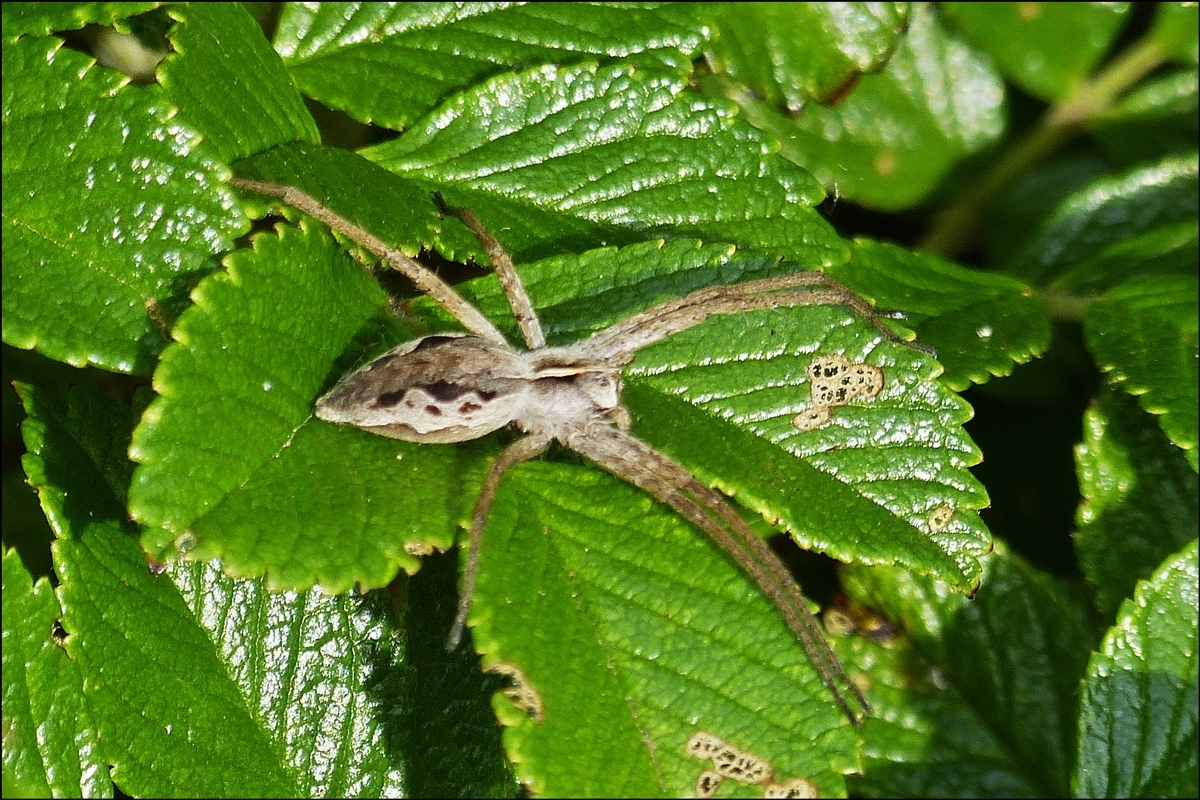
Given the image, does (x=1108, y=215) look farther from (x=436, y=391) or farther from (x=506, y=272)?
(x=436, y=391)

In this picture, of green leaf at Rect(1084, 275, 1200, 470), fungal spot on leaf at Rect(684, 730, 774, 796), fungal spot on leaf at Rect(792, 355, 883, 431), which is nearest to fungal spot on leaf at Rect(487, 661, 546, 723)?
fungal spot on leaf at Rect(684, 730, 774, 796)

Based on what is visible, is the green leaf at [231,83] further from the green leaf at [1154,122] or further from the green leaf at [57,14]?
the green leaf at [1154,122]

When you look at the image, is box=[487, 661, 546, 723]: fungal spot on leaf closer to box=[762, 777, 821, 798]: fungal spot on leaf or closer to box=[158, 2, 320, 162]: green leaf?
box=[762, 777, 821, 798]: fungal spot on leaf

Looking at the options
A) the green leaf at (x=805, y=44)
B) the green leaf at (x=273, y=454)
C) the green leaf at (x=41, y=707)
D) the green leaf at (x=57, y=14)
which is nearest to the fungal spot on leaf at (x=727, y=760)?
the green leaf at (x=273, y=454)

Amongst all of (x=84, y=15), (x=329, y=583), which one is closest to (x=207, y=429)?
(x=329, y=583)

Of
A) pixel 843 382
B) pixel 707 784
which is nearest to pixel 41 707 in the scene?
pixel 707 784

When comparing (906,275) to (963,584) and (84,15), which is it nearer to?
(963,584)

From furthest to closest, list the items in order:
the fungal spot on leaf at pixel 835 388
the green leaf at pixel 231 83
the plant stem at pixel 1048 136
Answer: the plant stem at pixel 1048 136 < the fungal spot on leaf at pixel 835 388 < the green leaf at pixel 231 83
